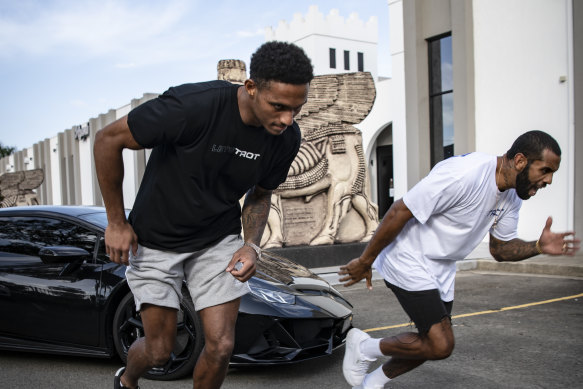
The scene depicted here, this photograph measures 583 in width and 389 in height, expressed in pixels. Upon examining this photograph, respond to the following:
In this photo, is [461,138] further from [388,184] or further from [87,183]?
[87,183]

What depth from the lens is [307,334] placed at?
12.3ft

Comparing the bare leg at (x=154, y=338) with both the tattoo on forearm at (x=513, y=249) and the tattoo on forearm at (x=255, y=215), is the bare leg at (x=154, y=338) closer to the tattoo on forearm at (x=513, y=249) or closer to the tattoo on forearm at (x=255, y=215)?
the tattoo on forearm at (x=255, y=215)

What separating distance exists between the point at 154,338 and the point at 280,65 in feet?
4.66

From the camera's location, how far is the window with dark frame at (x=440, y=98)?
14453 mm

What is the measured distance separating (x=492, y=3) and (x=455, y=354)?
1124 cm

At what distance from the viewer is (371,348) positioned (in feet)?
10.1

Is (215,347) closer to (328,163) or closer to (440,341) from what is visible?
(440,341)

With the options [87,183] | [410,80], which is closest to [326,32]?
[87,183]

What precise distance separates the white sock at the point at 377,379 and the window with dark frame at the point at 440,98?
12082 mm

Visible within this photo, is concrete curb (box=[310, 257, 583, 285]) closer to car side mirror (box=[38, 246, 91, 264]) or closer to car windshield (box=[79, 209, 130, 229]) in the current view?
car windshield (box=[79, 209, 130, 229])

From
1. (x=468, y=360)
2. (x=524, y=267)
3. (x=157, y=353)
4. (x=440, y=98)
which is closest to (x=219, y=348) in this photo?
(x=157, y=353)

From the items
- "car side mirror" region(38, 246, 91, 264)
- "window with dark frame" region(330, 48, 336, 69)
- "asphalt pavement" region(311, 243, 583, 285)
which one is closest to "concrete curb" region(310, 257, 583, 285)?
"asphalt pavement" region(311, 243, 583, 285)

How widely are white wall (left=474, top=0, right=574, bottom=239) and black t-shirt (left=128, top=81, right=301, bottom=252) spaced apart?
10.9 metres

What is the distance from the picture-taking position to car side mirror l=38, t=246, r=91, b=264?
3.82 meters
